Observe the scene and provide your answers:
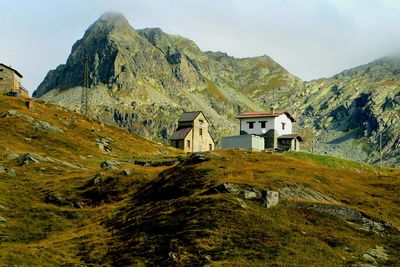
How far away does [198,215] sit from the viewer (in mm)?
52594

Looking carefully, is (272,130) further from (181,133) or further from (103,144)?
(181,133)

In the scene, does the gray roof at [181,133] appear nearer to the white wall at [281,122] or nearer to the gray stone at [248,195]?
the white wall at [281,122]

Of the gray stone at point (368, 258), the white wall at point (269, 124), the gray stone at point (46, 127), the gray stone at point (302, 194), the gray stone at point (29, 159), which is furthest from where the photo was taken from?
the gray stone at point (46, 127)

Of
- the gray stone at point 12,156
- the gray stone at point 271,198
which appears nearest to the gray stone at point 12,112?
the gray stone at point 12,156

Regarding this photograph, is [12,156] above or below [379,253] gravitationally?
above

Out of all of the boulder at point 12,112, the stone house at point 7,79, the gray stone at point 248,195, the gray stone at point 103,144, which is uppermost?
the stone house at point 7,79

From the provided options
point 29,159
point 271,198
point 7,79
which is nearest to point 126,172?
point 29,159

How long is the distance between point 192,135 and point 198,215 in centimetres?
11118

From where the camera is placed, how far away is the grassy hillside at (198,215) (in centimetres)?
4675

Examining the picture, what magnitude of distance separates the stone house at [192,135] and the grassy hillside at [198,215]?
7196 centimetres

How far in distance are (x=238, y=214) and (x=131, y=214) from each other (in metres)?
14.7

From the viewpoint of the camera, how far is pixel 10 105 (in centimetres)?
13350

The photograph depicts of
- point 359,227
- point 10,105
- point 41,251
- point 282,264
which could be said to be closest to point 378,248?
point 359,227

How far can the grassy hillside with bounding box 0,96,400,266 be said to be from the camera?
46.8m
